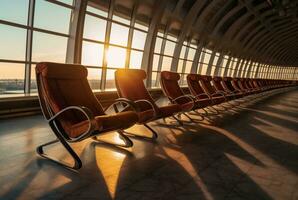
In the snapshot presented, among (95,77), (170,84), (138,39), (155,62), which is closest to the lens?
(170,84)

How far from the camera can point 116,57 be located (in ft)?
34.3

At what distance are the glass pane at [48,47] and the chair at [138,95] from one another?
2.94 metres

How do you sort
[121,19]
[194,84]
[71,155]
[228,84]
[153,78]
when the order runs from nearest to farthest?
[71,155] → [194,84] → [121,19] → [228,84] → [153,78]

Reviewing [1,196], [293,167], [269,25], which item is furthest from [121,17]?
[269,25]

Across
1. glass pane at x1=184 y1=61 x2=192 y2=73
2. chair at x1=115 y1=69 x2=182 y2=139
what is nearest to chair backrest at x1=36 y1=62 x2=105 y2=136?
chair at x1=115 y1=69 x2=182 y2=139

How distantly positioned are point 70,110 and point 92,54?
18.7 feet

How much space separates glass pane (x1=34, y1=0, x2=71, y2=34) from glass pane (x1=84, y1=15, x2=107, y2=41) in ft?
2.07

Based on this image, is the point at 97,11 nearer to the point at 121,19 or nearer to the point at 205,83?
the point at 121,19

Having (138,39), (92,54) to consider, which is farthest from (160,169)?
(138,39)

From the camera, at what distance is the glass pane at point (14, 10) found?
6.43m

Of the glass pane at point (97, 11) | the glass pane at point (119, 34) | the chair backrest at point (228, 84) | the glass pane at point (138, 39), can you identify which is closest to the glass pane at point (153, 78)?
the glass pane at point (138, 39)

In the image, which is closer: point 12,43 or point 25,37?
point 12,43

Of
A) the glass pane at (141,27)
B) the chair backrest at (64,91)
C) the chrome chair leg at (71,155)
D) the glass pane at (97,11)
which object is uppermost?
the glass pane at (97,11)

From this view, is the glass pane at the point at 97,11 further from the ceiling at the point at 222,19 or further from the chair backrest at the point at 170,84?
the chair backrest at the point at 170,84
